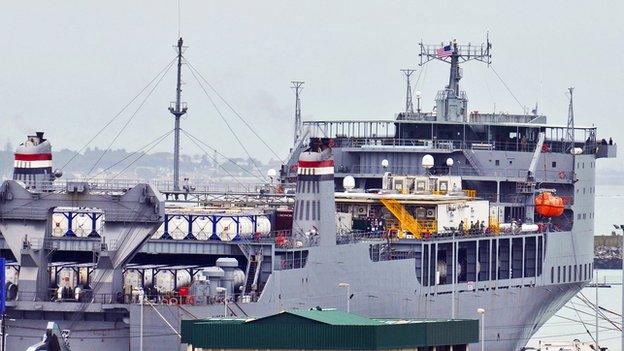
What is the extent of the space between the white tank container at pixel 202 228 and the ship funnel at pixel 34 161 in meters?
5.88

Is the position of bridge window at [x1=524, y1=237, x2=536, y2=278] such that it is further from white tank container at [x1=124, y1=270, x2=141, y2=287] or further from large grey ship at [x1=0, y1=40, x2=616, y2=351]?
white tank container at [x1=124, y1=270, x2=141, y2=287]

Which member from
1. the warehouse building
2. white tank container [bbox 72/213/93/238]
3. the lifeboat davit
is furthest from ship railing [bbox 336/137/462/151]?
the warehouse building

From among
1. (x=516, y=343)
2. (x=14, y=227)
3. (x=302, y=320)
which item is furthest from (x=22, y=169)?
(x=516, y=343)

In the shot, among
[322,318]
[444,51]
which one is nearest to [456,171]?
[444,51]

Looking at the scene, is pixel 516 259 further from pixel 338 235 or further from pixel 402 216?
pixel 338 235

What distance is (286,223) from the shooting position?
82.9m

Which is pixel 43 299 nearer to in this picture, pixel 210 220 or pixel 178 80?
pixel 210 220

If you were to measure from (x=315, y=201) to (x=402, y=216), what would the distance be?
10.4 meters

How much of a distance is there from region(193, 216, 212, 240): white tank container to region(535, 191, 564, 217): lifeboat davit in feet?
80.9

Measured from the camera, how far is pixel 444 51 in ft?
348

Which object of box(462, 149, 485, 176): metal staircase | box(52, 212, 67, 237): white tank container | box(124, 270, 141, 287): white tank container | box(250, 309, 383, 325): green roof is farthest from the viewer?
box(462, 149, 485, 176): metal staircase

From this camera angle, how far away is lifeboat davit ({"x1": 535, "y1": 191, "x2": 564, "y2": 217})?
98625 millimetres

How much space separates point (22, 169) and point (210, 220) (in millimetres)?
7577

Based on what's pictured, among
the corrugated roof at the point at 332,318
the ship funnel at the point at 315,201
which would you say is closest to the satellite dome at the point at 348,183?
the ship funnel at the point at 315,201
